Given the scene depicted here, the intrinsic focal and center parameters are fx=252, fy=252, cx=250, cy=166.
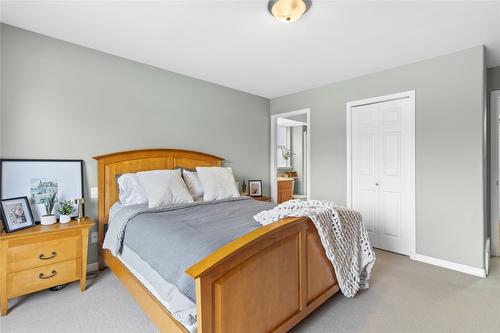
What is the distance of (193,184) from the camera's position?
312 centimetres

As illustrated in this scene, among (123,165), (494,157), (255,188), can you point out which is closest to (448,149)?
(494,157)

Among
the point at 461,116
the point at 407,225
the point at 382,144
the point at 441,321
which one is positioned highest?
the point at 461,116

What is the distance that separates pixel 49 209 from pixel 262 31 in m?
2.60

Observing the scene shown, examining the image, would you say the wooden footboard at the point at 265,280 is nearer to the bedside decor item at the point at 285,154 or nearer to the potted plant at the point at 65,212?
the potted plant at the point at 65,212

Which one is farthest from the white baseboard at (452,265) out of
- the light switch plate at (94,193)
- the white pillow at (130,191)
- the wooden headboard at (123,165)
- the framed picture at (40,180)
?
the framed picture at (40,180)

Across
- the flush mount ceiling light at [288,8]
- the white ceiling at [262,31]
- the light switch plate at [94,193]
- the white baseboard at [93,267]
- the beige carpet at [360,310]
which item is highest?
the white ceiling at [262,31]

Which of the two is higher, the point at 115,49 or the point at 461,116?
the point at 115,49

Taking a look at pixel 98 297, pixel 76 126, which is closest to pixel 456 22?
pixel 76 126

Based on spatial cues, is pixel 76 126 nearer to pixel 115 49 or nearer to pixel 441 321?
pixel 115 49

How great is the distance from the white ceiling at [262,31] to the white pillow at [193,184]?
1.41m

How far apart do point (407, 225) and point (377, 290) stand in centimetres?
127

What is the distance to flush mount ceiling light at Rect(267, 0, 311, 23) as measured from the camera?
6.25 feet

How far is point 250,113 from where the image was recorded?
4.50 meters

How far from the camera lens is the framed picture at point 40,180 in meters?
2.28
